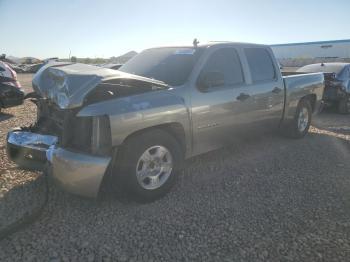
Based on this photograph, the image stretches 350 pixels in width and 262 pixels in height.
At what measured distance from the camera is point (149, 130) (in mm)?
3885

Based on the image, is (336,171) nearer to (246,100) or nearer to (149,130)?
(246,100)

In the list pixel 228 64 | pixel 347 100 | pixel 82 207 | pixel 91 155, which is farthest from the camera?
pixel 347 100

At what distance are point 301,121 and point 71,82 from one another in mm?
4965

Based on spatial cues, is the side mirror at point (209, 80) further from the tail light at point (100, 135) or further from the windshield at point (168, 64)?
the tail light at point (100, 135)

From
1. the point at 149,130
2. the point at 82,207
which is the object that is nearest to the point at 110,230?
the point at 82,207

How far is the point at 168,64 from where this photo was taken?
4.81 meters

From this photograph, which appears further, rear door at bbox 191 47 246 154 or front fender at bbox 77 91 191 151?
rear door at bbox 191 47 246 154

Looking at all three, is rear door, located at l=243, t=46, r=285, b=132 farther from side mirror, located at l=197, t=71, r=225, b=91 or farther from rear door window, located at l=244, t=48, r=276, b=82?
side mirror, located at l=197, t=71, r=225, b=91

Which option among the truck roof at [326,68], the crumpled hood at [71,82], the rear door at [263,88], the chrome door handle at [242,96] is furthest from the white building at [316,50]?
the crumpled hood at [71,82]

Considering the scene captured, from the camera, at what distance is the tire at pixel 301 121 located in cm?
674

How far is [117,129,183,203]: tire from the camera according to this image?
12.1 ft

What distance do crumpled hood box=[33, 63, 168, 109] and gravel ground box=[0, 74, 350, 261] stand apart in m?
1.19

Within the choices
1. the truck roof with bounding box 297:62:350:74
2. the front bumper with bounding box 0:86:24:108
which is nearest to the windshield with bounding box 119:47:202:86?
the front bumper with bounding box 0:86:24:108

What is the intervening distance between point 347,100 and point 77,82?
891 cm
